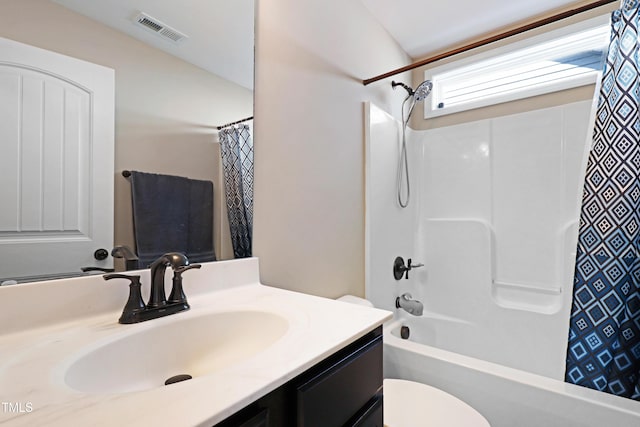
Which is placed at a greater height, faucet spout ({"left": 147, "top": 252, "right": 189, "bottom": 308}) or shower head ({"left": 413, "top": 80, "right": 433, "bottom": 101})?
shower head ({"left": 413, "top": 80, "right": 433, "bottom": 101})

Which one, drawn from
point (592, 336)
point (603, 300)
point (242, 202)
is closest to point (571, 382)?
point (592, 336)

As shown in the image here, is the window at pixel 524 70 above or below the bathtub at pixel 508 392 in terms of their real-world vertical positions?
above

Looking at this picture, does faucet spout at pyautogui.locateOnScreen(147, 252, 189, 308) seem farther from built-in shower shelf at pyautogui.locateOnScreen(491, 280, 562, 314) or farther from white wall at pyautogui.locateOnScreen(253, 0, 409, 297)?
built-in shower shelf at pyautogui.locateOnScreen(491, 280, 562, 314)

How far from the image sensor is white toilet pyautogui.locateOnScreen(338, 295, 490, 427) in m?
1.04

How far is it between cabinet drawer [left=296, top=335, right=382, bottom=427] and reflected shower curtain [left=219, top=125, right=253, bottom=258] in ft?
1.89

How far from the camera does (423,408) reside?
1.12 m

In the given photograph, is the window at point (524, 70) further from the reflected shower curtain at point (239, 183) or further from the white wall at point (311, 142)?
the reflected shower curtain at point (239, 183)

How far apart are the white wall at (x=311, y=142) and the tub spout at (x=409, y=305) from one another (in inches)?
15.0

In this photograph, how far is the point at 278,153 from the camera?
119 cm

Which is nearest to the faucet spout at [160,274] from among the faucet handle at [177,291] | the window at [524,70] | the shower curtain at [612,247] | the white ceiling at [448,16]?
the faucet handle at [177,291]

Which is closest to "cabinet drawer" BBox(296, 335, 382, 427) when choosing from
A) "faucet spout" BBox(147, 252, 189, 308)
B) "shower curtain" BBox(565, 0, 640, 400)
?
"faucet spout" BBox(147, 252, 189, 308)

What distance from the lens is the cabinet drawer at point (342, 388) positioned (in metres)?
0.53

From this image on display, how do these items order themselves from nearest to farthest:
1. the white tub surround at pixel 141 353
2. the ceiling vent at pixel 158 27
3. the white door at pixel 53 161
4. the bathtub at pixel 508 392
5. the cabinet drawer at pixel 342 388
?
the white tub surround at pixel 141 353
the cabinet drawer at pixel 342 388
the white door at pixel 53 161
the ceiling vent at pixel 158 27
the bathtub at pixel 508 392

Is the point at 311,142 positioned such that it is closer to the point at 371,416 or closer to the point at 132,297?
the point at 132,297
